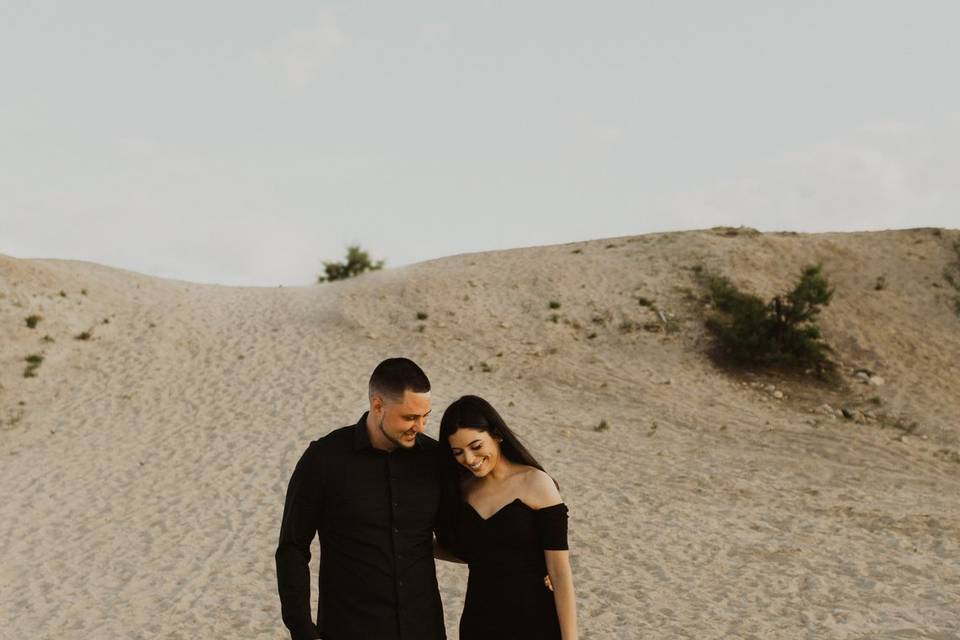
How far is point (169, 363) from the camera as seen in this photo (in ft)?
69.2

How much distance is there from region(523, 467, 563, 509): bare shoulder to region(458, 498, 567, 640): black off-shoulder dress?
3 centimetres

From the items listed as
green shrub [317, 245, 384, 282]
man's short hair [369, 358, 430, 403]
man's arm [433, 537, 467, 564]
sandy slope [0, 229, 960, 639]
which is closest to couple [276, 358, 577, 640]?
man's short hair [369, 358, 430, 403]

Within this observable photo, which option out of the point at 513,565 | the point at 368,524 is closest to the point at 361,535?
the point at 368,524

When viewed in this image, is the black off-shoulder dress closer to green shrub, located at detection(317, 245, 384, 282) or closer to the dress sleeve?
the dress sleeve

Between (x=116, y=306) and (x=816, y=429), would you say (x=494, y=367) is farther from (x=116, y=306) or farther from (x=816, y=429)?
(x=116, y=306)

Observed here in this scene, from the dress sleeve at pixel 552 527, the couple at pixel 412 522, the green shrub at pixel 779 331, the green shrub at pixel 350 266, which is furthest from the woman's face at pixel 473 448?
the green shrub at pixel 350 266

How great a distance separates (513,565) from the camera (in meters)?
3.91

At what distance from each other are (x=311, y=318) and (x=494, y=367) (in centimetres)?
646

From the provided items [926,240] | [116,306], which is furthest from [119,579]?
[926,240]

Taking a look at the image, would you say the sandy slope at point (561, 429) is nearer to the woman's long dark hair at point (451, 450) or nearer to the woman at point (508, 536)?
the woman at point (508, 536)

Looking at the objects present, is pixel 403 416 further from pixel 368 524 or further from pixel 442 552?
pixel 442 552

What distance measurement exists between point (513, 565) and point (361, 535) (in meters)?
0.72

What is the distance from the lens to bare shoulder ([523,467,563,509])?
12.6ft

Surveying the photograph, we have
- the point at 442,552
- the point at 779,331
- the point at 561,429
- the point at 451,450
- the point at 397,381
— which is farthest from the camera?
the point at 779,331
